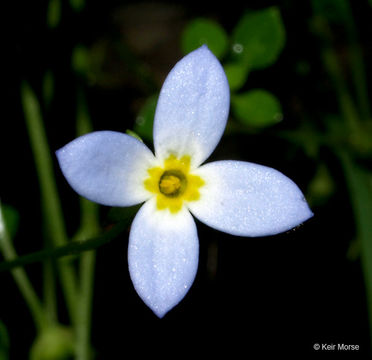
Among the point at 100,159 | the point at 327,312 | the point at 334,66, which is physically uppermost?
the point at 334,66

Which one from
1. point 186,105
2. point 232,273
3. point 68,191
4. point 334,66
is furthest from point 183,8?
point 186,105

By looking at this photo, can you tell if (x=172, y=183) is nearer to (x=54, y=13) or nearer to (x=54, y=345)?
(x=54, y=345)

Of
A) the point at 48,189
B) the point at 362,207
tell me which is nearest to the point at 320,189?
the point at 362,207

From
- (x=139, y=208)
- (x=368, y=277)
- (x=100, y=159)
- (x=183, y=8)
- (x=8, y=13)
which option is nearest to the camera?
(x=100, y=159)

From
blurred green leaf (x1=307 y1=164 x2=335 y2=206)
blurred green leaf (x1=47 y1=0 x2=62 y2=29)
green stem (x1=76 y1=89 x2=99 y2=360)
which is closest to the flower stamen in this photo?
green stem (x1=76 y1=89 x2=99 y2=360)

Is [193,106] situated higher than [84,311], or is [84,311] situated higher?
[193,106]

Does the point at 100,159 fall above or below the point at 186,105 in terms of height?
below

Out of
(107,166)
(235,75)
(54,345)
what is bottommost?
(54,345)

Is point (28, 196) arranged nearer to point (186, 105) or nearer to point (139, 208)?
point (139, 208)
